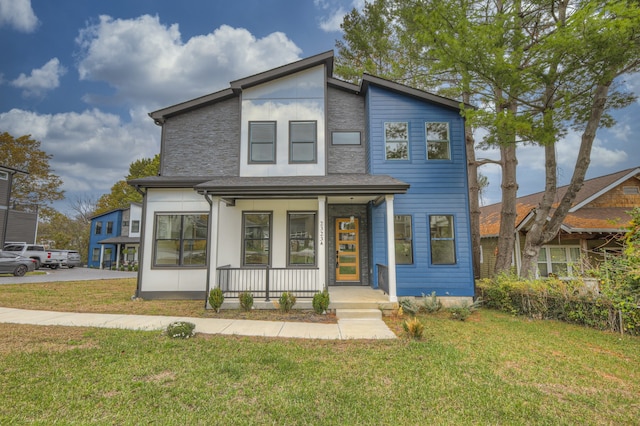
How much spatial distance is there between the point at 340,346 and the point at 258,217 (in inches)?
218

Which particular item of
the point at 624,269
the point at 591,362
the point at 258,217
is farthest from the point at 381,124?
the point at 591,362

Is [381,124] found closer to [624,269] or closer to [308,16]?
[624,269]

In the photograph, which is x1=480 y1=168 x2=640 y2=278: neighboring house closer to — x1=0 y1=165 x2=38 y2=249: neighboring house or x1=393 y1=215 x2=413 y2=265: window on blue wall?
x1=393 y1=215 x2=413 y2=265: window on blue wall

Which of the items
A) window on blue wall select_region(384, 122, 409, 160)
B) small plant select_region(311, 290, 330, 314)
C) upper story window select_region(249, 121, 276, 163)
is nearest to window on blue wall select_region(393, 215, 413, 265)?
window on blue wall select_region(384, 122, 409, 160)

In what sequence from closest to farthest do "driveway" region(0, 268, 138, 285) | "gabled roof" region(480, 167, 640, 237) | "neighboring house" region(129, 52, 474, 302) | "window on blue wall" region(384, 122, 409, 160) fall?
"neighboring house" region(129, 52, 474, 302)
"window on blue wall" region(384, 122, 409, 160)
"gabled roof" region(480, 167, 640, 237)
"driveway" region(0, 268, 138, 285)

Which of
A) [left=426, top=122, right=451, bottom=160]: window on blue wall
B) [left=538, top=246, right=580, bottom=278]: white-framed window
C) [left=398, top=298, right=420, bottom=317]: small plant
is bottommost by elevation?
[left=398, top=298, right=420, bottom=317]: small plant

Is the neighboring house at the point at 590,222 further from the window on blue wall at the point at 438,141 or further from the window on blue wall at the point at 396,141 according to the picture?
the window on blue wall at the point at 396,141

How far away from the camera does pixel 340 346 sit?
5094 millimetres

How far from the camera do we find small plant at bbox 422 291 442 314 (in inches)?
311

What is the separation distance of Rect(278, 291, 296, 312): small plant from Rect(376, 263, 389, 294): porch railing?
8.39 feet

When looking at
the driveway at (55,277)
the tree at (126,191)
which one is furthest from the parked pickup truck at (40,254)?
the tree at (126,191)

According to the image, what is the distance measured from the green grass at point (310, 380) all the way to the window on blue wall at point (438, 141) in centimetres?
560

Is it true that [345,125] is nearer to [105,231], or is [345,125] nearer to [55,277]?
[55,277]

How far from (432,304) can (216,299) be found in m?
5.70
